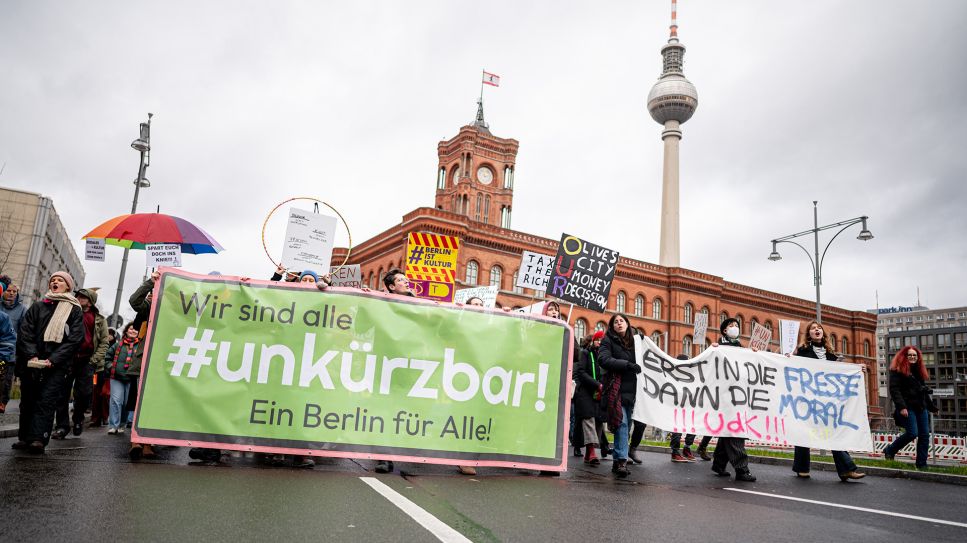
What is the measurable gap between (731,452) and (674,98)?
69.9 m

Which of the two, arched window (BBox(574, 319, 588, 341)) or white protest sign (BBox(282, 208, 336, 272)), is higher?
arched window (BBox(574, 319, 588, 341))

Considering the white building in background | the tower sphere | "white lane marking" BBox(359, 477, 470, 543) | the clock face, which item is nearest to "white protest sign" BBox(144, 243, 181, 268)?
"white lane marking" BBox(359, 477, 470, 543)

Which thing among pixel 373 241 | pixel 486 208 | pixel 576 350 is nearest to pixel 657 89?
pixel 486 208

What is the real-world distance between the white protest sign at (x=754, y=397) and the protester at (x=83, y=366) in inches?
247

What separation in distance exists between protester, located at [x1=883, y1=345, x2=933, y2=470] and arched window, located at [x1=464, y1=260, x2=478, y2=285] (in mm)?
39401

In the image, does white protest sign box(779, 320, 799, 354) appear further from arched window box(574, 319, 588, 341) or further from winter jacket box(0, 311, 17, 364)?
arched window box(574, 319, 588, 341)

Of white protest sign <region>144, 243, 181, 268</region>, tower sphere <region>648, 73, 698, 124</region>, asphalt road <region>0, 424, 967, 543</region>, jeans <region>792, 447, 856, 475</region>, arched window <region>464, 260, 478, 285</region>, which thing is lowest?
asphalt road <region>0, 424, 967, 543</region>

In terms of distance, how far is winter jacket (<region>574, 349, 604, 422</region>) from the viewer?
8.45 metres

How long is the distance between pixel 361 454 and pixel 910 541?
4.23 metres

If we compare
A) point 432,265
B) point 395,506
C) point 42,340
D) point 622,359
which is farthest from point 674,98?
point 395,506

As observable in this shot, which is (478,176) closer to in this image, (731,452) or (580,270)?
(580,270)

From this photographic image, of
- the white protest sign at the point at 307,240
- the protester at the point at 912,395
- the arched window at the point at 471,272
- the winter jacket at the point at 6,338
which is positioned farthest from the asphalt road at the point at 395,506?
the arched window at the point at 471,272

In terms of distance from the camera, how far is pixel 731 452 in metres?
7.73

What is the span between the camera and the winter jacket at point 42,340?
20.3 ft
